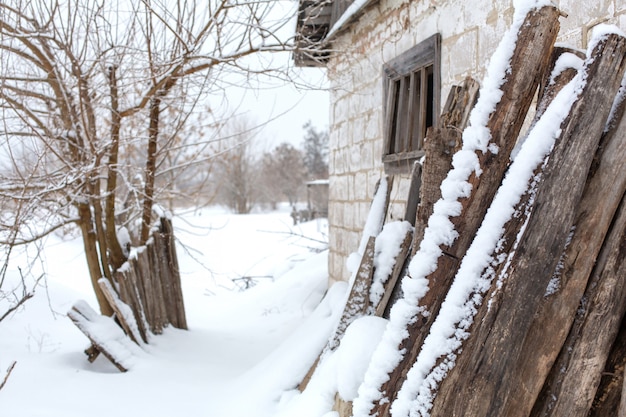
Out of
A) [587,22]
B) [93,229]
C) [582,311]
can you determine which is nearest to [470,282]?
[582,311]

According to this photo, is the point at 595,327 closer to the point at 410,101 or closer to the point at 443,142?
the point at 443,142

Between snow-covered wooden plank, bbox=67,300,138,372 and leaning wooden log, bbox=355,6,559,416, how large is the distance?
3.22 metres

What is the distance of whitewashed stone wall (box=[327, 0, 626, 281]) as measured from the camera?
3.15 metres

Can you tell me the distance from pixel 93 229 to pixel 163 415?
8.39 ft

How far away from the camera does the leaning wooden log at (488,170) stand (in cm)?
188

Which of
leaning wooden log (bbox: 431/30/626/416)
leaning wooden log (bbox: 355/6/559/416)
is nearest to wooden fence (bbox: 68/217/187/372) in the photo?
leaning wooden log (bbox: 355/6/559/416)

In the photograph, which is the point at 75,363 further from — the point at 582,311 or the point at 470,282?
the point at 582,311

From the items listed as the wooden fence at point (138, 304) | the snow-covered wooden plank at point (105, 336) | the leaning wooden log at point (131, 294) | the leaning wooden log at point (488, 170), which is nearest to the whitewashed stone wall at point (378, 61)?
the leaning wooden log at point (488, 170)

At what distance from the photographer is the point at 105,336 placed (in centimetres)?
459

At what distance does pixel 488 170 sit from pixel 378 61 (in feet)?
11.0

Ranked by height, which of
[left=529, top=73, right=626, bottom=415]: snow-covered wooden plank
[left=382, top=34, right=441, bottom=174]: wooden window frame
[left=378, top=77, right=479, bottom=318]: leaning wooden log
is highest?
[left=382, top=34, right=441, bottom=174]: wooden window frame

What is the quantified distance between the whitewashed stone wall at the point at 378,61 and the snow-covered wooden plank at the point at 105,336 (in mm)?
2314

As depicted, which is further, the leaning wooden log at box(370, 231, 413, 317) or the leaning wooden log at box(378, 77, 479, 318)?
the leaning wooden log at box(370, 231, 413, 317)

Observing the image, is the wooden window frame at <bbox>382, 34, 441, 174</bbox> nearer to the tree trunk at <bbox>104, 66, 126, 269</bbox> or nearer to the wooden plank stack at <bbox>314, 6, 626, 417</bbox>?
the wooden plank stack at <bbox>314, 6, 626, 417</bbox>
